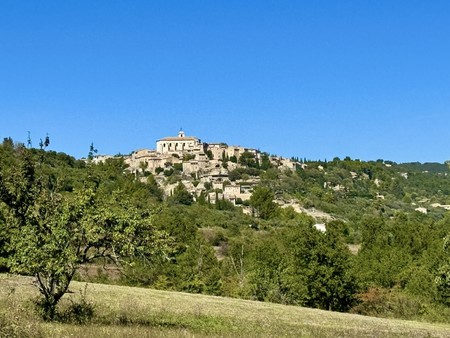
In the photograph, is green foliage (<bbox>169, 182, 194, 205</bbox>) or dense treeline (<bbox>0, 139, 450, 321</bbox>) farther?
green foliage (<bbox>169, 182, 194, 205</bbox>)

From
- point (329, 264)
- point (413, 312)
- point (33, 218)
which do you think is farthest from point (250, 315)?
point (329, 264)

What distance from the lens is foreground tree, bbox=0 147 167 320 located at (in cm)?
1886

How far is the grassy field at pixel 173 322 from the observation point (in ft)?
50.8

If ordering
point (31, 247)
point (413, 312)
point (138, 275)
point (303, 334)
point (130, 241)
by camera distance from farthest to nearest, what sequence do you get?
point (138, 275) < point (413, 312) < point (303, 334) < point (130, 241) < point (31, 247)

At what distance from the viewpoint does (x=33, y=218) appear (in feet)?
65.2

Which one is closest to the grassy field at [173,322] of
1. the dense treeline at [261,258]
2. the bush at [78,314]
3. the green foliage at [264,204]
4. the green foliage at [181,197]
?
the bush at [78,314]

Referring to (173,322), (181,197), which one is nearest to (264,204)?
(181,197)

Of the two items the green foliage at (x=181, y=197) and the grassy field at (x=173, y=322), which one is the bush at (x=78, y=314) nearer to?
the grassy field at (x=173, y=322)

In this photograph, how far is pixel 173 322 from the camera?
945 inches

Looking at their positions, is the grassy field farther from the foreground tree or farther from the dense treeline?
the dense treeline

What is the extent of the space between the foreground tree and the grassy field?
3.99 ft

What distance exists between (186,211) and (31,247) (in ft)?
389

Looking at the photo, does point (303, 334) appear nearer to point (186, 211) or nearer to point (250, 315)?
point (250, 315)

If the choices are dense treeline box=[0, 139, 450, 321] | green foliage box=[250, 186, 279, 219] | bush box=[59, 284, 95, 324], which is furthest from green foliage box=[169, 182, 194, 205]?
bush box=[59, 284, 95, 324]
